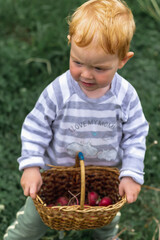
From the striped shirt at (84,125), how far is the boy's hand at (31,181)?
4 cm

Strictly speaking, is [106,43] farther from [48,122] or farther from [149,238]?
[149,238]

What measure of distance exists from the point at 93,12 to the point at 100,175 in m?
1.03

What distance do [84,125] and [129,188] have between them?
423 millimetres

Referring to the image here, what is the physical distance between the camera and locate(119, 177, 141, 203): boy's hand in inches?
84.3

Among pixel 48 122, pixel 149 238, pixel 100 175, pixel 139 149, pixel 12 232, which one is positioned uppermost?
pixel 48 122

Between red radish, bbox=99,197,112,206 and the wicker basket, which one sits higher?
the wicker basket

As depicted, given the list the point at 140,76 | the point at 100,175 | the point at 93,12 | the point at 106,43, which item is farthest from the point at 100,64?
the point at 140,76

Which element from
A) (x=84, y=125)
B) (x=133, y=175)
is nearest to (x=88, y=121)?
(x=84, y=125)

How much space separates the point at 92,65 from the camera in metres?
1.92

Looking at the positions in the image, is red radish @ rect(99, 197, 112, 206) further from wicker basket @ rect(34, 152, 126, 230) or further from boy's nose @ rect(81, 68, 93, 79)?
boy's nose @ rect(81, 68, 93, 79)

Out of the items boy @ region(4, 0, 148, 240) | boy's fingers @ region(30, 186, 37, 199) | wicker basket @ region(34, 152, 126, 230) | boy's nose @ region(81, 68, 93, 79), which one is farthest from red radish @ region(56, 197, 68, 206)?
boy's nose @ region(81, 68, 93, 79)

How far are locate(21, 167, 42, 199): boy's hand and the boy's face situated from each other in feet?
1.73

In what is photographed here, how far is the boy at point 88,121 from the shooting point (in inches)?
76.8

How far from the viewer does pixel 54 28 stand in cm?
381
